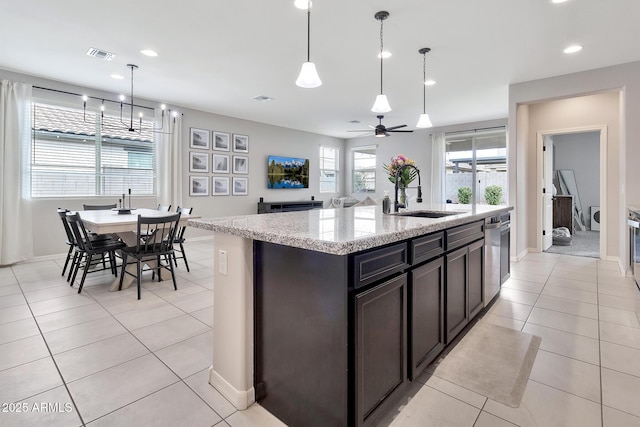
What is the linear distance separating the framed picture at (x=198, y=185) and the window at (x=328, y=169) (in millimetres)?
3742

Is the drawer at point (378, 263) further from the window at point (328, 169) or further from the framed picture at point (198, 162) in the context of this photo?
the window at point (328, 169)

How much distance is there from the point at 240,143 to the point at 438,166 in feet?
16.4

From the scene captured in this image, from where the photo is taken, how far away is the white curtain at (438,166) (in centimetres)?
819

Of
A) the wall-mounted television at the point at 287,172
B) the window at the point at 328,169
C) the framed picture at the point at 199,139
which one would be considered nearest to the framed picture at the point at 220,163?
the framed picture at the point at 199,139

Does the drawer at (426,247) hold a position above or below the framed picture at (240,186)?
below

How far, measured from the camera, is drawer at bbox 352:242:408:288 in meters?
1.27

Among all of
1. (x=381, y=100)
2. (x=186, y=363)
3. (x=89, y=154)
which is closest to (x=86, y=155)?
(x=89, y=154)

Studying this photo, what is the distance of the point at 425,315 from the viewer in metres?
1.78

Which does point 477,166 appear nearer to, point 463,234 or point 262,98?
point 262,98

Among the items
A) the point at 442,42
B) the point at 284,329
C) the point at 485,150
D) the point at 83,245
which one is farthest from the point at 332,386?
the point at 485,150

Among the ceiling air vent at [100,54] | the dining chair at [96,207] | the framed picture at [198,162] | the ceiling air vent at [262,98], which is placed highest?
the ceiling air vent at [262,98]

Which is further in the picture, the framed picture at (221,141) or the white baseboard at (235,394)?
the framed picture at (221,141)

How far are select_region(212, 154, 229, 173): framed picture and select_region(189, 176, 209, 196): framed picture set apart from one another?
306mm

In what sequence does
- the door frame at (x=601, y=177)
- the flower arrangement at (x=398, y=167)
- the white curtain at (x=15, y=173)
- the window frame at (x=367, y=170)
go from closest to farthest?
the flower arrangement at (x=398, y=167) < the white curtain at (x=15, y=173) < the door frame at (x=601, y=177) < the window frame at (x=367, y=170)
